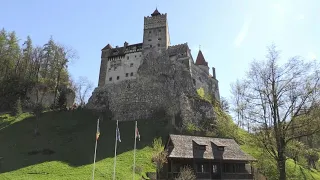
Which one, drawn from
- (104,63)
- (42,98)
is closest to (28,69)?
(42,98)

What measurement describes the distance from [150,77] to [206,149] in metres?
32.3

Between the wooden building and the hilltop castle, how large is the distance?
21.2 m

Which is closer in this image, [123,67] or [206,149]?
[206,149]

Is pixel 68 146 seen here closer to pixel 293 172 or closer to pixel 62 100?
pixel 62 100

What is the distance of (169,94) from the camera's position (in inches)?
2608

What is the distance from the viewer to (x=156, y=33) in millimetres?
76125

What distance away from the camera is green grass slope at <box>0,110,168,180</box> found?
135ft

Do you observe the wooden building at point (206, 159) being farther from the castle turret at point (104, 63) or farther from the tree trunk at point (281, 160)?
the castle turret at point (104, 63)

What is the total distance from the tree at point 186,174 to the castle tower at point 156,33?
140 feet

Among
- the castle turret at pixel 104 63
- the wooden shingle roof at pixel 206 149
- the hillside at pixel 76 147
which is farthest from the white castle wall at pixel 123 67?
the wooden shingle roof at pixel 206 149

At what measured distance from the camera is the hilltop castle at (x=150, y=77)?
2594 inches

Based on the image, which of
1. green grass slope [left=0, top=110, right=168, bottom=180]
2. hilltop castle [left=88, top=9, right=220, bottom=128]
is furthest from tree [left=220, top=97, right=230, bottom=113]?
green grass slope [left=0, top=110, right=168, bottom=180]

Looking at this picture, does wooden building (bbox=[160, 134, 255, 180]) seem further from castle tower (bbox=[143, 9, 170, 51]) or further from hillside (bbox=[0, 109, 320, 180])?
castle tower (bbox=[143, 9, 170, 51])

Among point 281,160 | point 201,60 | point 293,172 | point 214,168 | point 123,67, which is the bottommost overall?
point 293,172
